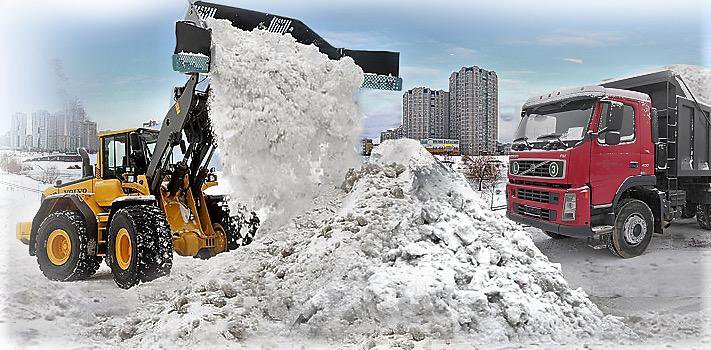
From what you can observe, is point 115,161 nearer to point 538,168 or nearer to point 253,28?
point 253,28

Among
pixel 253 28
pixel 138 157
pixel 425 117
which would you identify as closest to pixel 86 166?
pixel 138 157

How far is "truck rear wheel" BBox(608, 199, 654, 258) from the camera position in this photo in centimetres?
350

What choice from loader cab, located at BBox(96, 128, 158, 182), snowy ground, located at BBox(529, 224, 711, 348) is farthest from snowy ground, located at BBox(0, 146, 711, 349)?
loader cab, located at BBox(96, 128, 158, 182)

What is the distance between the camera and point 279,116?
2961mm

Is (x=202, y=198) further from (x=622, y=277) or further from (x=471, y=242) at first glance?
(x=622, y=277)

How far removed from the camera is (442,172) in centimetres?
298

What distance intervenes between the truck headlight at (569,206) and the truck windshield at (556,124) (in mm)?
347

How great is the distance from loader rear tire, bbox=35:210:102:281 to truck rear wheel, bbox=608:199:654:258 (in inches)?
137

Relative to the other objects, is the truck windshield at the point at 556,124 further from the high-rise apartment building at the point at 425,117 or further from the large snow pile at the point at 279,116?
the large snow pile at the point at 279,116

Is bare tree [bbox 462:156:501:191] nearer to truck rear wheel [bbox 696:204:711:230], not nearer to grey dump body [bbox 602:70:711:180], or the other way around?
grey dump body [bbox 602:70:711:180]

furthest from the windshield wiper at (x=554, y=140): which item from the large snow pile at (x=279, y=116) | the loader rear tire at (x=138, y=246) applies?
the loader rear tire at (x=138, y=246)

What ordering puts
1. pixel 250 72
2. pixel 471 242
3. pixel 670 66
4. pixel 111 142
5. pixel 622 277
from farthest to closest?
pixel 111 142 → pixel 670 66 → pixel 622 277 → pixel 250 72 → pixel 471 242

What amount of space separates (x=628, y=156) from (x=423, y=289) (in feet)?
7.05

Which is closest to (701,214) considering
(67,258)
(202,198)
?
(202,198)
